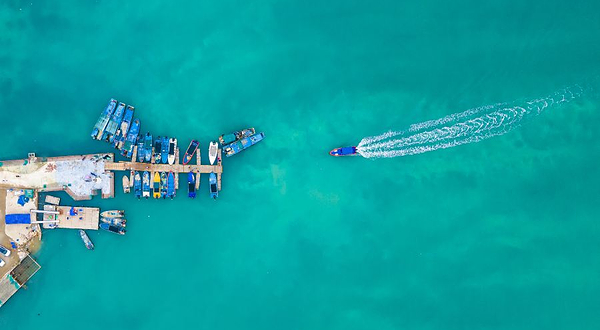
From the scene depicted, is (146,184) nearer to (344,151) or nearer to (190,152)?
(190,152)

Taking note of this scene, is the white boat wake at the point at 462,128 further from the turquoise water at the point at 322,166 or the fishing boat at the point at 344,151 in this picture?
the turquoise water at the point at 322,166

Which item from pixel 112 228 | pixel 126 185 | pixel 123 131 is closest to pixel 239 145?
Result: pixel 123 131

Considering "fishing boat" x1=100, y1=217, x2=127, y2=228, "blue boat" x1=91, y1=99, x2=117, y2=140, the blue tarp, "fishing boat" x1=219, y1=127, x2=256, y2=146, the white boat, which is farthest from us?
the white boat

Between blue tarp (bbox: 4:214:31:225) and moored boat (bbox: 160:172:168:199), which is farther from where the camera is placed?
moored boat (bbox: 160:172:168:199)

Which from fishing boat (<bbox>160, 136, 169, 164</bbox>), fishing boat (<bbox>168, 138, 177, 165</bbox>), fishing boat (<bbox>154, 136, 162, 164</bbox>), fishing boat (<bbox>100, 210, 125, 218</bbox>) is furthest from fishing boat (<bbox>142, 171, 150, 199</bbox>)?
fishing boat (<bbox>100, 210, 125, 218</bbox>)

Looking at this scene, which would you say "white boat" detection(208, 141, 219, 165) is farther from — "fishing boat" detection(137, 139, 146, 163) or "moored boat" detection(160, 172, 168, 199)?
"fishing boat" detection(137, 139, 146, 163)

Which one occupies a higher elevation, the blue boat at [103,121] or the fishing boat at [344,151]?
the blue boat at [103,121]

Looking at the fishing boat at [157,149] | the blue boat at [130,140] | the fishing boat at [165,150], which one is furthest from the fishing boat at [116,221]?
the fishing boat at [165,150]
